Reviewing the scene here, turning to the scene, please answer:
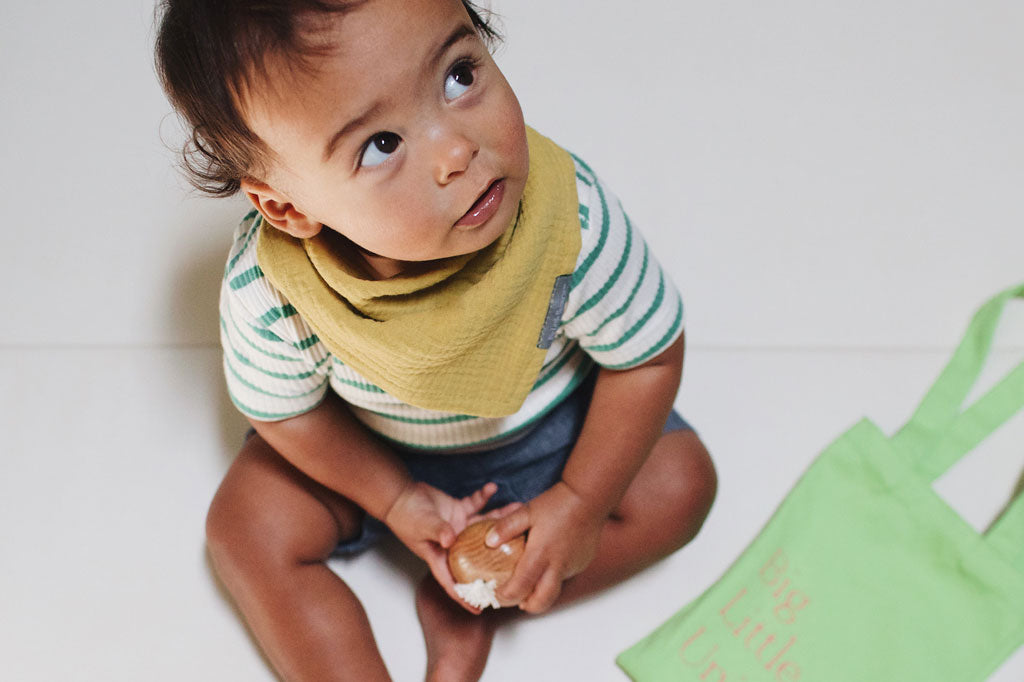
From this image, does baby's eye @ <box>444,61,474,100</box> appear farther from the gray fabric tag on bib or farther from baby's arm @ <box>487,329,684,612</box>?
baby's arm @ <box>487,329,684,612</box>

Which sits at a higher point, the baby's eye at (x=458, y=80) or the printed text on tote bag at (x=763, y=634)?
the baby's eye at (x=458, y=80)

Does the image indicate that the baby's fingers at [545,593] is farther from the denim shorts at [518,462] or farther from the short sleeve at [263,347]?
the short sleeve at [263,347]

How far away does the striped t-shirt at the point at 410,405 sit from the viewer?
645 millimetres

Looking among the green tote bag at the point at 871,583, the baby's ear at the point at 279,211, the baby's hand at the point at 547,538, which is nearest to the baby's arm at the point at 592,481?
the baby's hand at the point at 547,538

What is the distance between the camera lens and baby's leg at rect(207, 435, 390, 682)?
2.51 feet

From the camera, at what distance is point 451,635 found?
2.58 ft

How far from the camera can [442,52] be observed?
52 centimetres

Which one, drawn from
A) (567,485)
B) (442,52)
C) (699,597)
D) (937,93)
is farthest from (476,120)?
(937,93)

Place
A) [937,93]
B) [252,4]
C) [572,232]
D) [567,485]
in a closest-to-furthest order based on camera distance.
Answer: [252,4] → [572,232] → [567,485] → [937,93]

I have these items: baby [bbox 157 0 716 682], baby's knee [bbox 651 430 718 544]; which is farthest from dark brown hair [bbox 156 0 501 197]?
baby's knee [bbox 651 430 718 544]

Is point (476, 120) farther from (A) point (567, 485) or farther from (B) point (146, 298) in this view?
(B) point (146, 298)

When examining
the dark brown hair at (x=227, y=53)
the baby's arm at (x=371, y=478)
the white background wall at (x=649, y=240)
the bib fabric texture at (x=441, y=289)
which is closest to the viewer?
the dark brown hair at (x=227, y=53)

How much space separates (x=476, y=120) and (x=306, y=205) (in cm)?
10

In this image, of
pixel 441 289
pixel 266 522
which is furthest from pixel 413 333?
pixel 266 522
